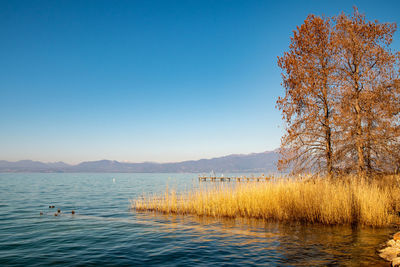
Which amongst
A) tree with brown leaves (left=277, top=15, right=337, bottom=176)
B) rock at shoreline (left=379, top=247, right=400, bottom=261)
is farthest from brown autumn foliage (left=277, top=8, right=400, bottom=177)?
rock at shoreline (left=379, top=247, right=400, bottom=261)

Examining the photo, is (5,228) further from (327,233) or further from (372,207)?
(372,207)

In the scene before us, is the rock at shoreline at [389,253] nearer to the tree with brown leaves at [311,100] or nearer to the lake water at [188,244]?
the lake water at [188,244]

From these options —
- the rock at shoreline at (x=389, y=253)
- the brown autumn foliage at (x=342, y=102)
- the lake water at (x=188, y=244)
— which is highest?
the brown autumn foliage at (x=342, y=102)

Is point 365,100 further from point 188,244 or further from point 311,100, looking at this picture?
point 188,244

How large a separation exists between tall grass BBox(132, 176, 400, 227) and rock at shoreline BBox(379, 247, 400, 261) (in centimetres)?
379

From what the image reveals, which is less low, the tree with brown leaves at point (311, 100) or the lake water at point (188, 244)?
the tree with brown leaves at point (311, 100)

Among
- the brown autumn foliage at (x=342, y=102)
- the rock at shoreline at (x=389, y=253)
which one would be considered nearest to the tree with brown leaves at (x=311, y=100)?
the brown autumn foliage at (x=342, y=102)

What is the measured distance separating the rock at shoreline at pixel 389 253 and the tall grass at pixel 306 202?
3.79 meters

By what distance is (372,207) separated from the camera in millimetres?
11328

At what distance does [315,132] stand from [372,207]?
671 centimetres

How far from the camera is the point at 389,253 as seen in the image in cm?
753

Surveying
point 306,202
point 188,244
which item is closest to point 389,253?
point 306,202

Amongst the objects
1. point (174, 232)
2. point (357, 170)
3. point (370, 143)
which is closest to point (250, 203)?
point (174, 232)

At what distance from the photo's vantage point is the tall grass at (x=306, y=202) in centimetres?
1154
